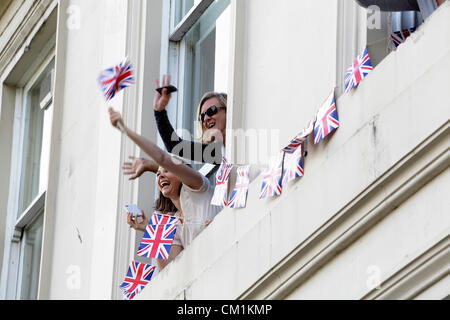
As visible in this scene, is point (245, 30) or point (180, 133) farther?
point (180, 133)

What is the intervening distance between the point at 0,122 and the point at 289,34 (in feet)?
23.2

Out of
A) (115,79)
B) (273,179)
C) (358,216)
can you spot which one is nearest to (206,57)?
(115,79)

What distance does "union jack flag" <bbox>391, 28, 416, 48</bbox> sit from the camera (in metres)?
9.96

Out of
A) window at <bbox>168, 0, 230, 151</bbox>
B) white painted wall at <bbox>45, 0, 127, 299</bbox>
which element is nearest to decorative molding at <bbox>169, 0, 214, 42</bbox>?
window at <bbox>168, 0, 230, 151</bbox>

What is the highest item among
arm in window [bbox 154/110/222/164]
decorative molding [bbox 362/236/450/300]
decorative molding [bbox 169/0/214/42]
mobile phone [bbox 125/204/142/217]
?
decorative molding [bbox 169/0/214/42]

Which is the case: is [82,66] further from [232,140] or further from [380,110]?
[380,110]

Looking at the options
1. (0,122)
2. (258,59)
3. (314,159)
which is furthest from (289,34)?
(0,122)

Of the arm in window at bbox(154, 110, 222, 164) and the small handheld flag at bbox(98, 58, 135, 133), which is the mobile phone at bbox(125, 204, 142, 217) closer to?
the arm in window at bbox(154, 110, 222, 164)

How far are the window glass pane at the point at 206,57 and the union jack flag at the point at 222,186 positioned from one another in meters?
1.36

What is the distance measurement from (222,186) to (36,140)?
6290 mm

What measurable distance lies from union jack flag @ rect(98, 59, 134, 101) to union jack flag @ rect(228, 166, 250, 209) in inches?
35.0

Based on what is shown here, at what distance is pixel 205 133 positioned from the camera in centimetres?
1146

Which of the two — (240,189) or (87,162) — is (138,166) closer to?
(240,189)

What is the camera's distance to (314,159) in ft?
31.7
